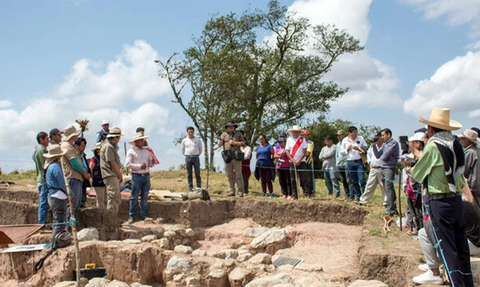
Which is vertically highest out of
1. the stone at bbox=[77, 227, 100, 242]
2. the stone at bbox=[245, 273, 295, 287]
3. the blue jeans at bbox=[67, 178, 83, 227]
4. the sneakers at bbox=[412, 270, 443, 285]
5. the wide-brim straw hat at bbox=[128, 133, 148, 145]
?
the wide-brim straw hat at bbox=[128, 133, 148, 145]

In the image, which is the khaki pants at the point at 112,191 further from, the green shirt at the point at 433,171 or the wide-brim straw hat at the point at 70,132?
the green shirt at the point at 433,171

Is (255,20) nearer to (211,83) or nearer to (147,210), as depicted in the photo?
(211,83)

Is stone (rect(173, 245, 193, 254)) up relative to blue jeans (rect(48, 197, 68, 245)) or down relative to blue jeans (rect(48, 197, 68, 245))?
down

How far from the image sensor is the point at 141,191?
10578 millimetres

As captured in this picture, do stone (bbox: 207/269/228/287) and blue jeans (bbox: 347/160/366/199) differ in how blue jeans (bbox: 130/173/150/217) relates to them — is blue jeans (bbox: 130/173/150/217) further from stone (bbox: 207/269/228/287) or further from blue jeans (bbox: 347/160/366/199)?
blue jeans (bbox: 347/160/366/199)

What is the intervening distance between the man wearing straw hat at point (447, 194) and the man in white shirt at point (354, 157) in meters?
5.42

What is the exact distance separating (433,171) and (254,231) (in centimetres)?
661

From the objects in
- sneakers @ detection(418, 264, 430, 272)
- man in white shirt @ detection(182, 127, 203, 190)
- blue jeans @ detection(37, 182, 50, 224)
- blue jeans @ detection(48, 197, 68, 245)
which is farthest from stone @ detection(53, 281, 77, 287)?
sneakers @ detection(418, 264, 430, 272)

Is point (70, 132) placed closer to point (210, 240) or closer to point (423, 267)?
point (210, 240)

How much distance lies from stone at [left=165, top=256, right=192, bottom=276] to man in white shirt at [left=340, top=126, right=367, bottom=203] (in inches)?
197

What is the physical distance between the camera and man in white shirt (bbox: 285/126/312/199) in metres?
11.0

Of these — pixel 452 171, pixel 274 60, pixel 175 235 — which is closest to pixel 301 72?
pixel 274 60

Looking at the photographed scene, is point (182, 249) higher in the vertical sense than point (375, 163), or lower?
lower

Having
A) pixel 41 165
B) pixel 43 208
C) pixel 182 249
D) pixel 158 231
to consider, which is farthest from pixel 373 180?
pixel 41 165
